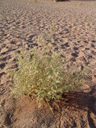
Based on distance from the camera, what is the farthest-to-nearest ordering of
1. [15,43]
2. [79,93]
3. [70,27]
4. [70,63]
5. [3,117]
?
[70,27]
[15,43]
[70,63]
[79,93]
[3,117]

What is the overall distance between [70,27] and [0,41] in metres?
2.73

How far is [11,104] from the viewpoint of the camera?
194 cm

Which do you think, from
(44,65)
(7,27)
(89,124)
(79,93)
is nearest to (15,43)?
(7,27)

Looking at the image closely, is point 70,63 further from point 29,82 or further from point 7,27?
point 7,27

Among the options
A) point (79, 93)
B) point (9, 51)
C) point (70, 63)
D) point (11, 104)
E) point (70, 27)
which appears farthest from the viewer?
point (70, 27)

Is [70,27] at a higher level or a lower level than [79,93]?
lower

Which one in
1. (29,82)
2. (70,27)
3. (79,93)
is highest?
(29,82)

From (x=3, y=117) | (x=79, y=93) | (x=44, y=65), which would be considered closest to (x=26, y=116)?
(x=3, y=117)

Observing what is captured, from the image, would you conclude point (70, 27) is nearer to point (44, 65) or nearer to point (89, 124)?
point (44, 65)

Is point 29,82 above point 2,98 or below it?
above

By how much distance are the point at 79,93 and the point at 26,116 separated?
0.87m

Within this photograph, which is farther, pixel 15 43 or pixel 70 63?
pixel 15 43

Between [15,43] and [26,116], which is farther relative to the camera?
[15,43]

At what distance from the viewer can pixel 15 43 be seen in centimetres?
372
